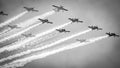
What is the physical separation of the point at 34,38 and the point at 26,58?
24.0ft

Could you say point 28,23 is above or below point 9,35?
above

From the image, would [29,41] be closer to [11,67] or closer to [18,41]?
[18,41]

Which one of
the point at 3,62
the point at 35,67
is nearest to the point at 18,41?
the point at 3,62

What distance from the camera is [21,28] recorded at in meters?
74.2

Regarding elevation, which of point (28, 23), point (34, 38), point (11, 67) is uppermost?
point (28, 23)

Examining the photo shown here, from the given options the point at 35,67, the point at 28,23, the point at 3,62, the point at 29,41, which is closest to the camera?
the point at 3,62

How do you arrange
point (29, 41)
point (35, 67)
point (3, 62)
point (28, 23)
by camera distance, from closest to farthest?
point (3, 62)
point (29, 41)
point (28, 23)
point (35, 67)

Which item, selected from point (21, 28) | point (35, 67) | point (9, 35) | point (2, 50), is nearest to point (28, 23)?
point (21, 28)

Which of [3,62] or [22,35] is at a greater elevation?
[22,35]

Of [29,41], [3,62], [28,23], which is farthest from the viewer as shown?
[28,23]

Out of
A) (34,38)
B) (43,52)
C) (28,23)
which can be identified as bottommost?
(43,52)

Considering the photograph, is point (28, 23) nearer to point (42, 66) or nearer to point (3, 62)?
point (3, 62)

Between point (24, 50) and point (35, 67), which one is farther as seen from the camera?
point (35, 67)

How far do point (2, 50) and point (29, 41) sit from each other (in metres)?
9.46
